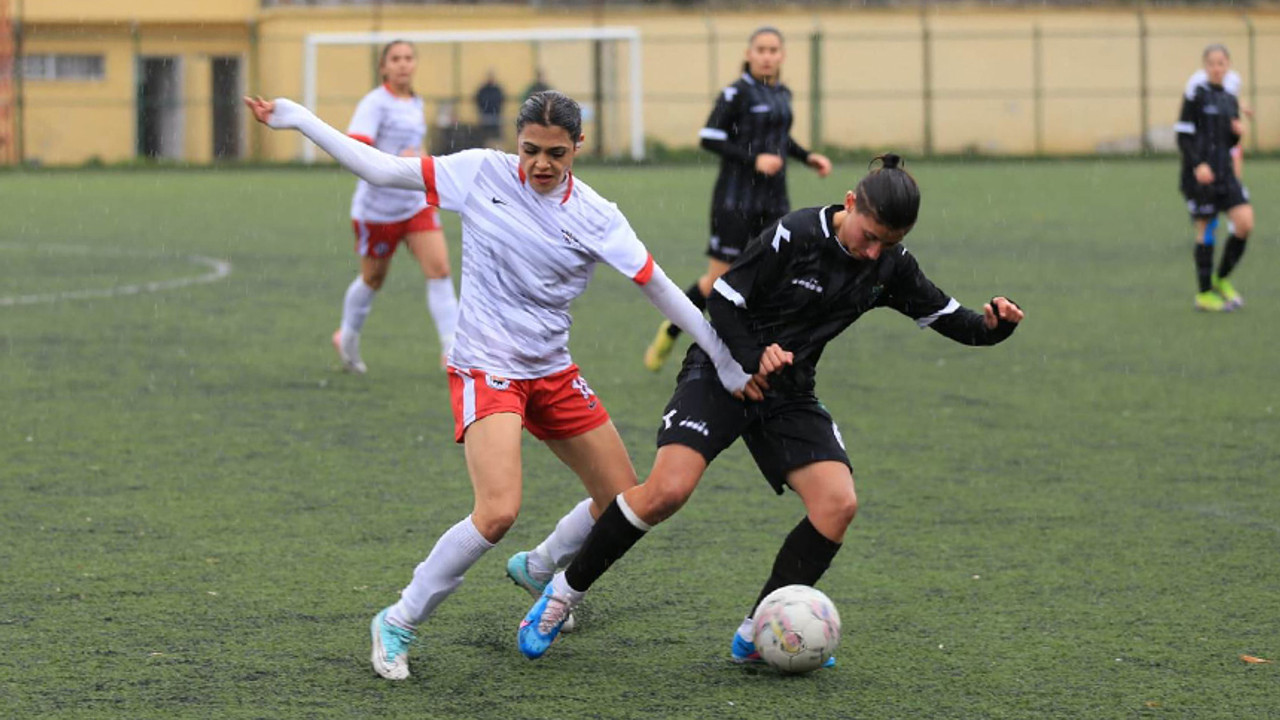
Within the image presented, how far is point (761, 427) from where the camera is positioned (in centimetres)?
516

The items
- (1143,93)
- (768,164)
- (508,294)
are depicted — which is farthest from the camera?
(1143,93)

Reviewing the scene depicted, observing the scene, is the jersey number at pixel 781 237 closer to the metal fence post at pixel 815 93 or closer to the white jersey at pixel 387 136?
the white jersey at pixel 387 136

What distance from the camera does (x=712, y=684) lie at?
193 inches

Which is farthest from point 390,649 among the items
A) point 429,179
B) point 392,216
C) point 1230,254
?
point 1230,254

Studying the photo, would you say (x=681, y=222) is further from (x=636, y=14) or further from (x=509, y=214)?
(x=636, y=14)

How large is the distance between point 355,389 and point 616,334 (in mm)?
2893

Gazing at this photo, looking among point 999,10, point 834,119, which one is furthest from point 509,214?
point 999,10

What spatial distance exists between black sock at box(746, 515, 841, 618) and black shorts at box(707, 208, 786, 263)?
5538 millimetres

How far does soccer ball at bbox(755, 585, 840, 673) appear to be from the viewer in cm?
487

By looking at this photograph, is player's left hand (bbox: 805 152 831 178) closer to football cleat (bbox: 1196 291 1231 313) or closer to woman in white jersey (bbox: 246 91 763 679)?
football cleat (bbox: 1196 291 1231 313)

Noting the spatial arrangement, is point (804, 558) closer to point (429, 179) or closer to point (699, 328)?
point (699, 328)

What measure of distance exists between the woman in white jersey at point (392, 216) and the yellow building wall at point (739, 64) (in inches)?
1196

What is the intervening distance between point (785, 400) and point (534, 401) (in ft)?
2.35

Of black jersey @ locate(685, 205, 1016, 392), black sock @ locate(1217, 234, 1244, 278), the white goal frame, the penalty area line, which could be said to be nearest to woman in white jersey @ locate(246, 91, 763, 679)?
black jersey @ locate(685, 205, 1016, 392)
